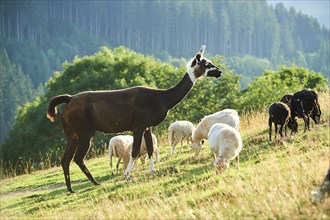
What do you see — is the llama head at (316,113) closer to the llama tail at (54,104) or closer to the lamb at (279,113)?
the lamb at (279,113)

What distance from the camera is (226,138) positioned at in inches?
571

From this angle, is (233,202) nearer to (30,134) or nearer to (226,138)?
(226,138)

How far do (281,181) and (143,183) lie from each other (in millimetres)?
4876

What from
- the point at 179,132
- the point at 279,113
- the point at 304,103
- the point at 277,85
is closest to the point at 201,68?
the point at 279,113

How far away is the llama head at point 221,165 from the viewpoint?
13.5m

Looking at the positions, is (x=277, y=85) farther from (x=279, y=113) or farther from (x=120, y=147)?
(x=279, y=113)

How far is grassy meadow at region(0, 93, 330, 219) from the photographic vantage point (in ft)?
30.6

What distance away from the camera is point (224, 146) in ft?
46.6

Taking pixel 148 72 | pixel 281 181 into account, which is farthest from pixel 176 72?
pixel 281 181

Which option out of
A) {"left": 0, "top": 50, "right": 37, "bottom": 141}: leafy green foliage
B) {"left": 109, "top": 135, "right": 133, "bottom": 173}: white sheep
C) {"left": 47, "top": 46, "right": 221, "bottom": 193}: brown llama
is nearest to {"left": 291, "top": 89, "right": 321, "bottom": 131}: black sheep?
{"left": 47, "top": 46, "right": 221, "bottom": 193}: brown llama

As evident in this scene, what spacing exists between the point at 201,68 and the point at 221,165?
387 cm

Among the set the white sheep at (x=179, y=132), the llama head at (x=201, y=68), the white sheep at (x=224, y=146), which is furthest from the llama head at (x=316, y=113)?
the white sheep at (x=179, y=132)

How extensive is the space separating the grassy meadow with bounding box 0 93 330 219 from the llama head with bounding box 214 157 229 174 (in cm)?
18

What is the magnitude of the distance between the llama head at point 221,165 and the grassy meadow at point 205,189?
0.18m
